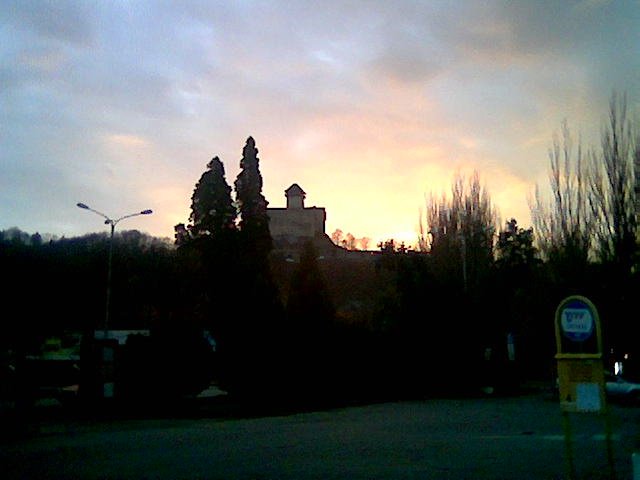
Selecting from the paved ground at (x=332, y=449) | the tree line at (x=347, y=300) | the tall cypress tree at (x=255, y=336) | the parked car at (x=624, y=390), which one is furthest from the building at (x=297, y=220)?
the paved ground at (x=332, y=449)

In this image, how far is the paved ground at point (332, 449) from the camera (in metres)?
13.4

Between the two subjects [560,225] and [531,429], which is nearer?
[531,429]

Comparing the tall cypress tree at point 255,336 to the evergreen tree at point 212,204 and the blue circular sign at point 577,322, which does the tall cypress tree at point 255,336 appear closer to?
the evergreen tree at point 212,204

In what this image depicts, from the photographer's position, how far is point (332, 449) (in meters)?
16.8

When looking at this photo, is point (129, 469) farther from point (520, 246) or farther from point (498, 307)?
point (520, 246)

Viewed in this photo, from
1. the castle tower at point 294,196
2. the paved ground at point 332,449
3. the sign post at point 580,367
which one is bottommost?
the paved ground at point 332,449

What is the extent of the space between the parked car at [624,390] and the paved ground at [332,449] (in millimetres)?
8725

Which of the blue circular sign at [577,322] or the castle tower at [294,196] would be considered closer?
the blue circular sign at [577,322]

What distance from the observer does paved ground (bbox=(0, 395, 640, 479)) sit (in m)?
13.4

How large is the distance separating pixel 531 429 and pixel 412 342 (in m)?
22.3

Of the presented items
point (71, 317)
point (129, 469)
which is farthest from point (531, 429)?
point (71, 317)

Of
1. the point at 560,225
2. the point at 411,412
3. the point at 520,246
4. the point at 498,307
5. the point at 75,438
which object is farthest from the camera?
the point at 520,246

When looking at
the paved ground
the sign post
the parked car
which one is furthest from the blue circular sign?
the parked car

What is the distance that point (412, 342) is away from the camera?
1757 inches
